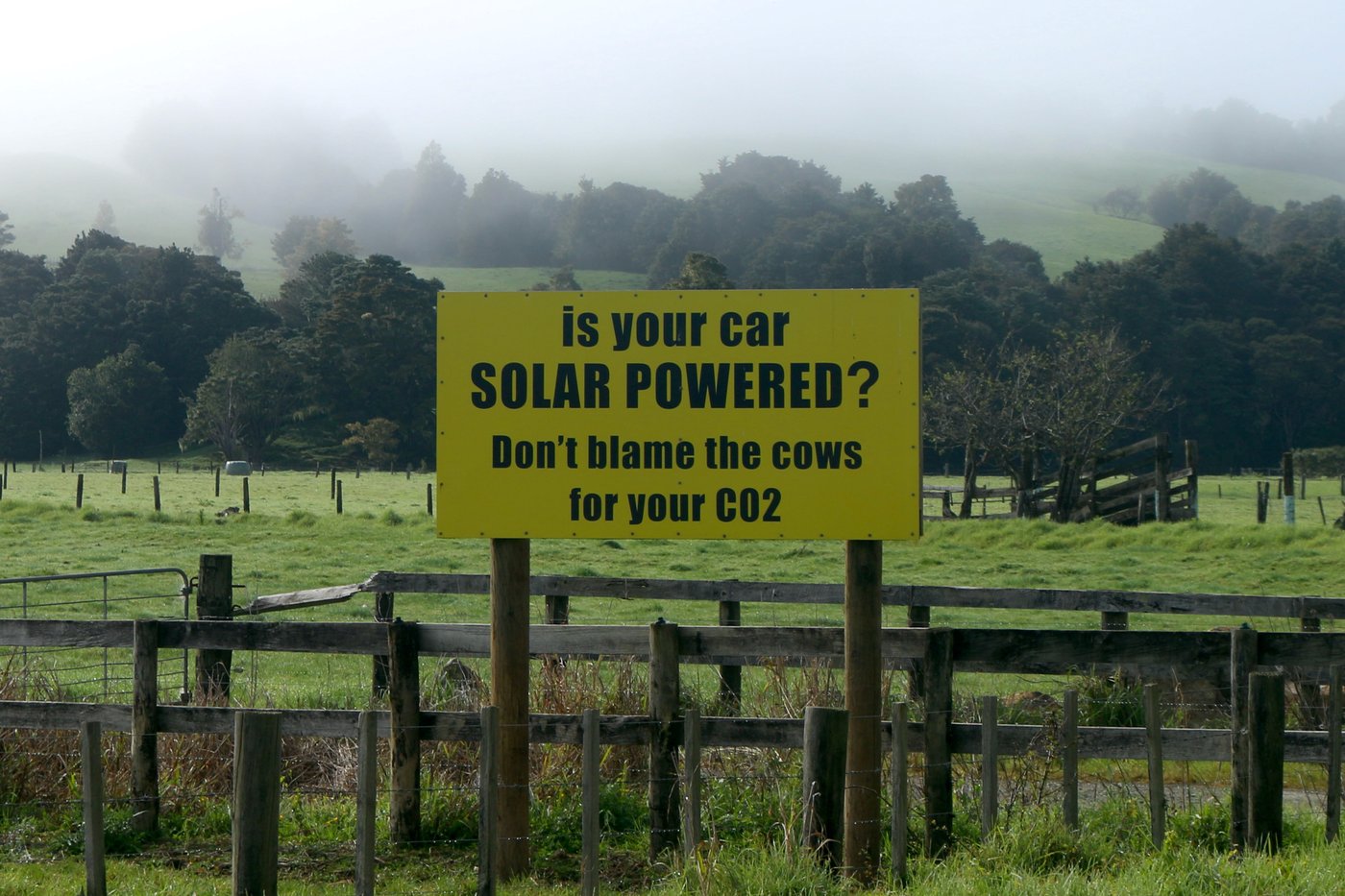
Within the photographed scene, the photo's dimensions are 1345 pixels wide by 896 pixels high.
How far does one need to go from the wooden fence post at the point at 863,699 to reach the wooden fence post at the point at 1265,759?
1716 millimetres

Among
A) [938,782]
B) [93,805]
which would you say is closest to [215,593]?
[93,805]

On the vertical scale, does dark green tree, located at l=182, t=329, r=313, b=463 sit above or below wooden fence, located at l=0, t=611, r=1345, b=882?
above

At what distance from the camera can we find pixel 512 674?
22.7ft

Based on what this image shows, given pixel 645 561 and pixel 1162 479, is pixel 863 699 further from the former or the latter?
pixel 1162 479

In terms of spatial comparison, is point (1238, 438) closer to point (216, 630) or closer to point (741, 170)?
point (216, 630)

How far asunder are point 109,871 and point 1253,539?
24.0m

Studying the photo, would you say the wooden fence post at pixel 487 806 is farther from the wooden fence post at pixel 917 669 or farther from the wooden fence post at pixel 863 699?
the wooden fence post at pixel 917 669

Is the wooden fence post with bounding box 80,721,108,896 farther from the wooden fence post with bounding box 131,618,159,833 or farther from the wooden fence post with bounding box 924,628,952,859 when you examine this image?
the wooden fence post with bounding box 924,628,952,859

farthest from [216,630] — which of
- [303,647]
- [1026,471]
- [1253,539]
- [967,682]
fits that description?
[1026,471]

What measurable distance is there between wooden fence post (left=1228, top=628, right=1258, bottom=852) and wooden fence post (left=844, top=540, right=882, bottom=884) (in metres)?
1.70

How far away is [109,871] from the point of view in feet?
22.1

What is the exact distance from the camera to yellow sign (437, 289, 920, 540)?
6715 millimetres

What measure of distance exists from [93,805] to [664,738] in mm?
2660

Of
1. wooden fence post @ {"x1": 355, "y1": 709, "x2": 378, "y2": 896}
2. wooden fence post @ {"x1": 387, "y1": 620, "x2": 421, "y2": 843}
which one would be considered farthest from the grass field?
wooden fence post @ {"x1": 355, "y1": 709, "x2": 378, "y2": 896}
